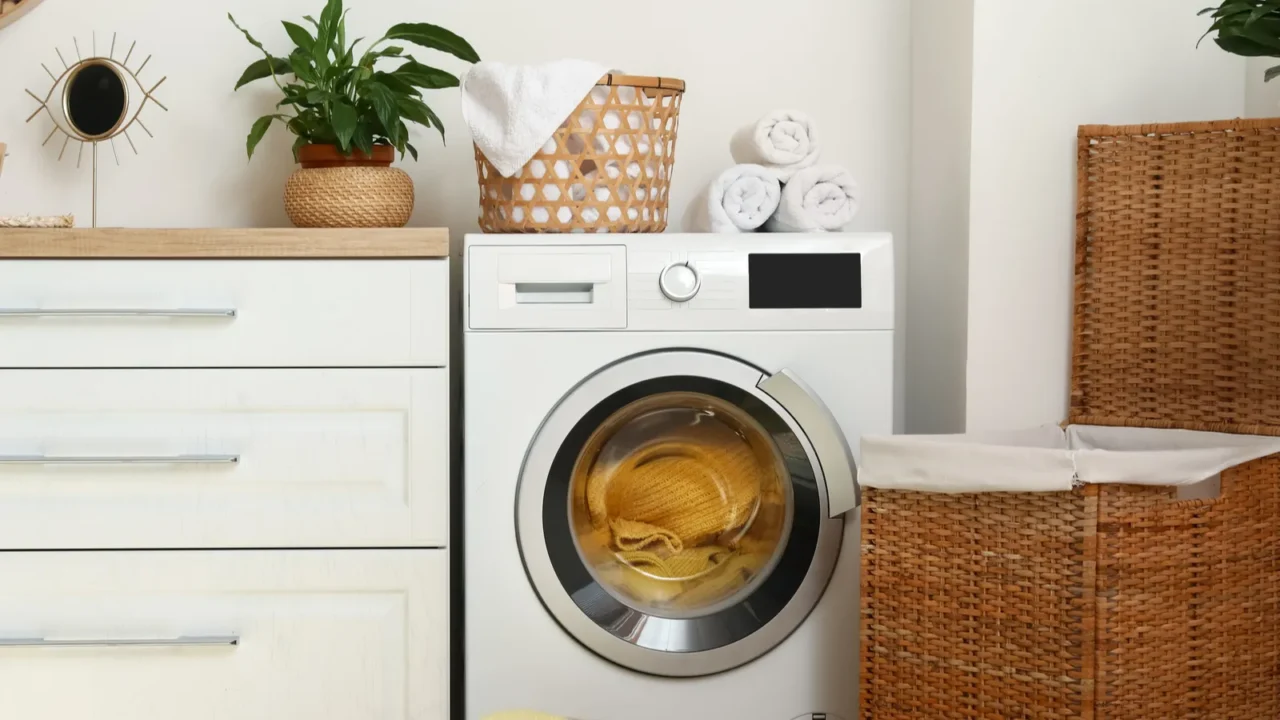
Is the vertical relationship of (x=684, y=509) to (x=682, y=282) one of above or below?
below

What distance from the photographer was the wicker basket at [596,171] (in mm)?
1505

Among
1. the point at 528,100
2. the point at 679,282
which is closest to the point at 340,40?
the point at 528,100

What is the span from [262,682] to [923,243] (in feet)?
4.44

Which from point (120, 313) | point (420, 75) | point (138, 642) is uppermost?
point (420, 75)

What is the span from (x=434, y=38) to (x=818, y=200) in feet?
2.17

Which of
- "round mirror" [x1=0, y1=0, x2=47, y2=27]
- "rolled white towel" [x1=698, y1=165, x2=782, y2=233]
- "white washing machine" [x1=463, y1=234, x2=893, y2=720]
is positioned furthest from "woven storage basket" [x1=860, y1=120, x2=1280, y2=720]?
"round mirror" [x1=0, y1=0, x2=47, y2=27]

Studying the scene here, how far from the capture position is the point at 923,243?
1.95 meters

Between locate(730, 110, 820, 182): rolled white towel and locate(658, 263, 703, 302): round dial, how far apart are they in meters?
0.25

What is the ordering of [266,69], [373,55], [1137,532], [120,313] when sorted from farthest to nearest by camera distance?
[266,69], [373,55], [120,313], [1137,532]

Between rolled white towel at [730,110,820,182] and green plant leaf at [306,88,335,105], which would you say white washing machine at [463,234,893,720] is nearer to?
rolled white towel at [730,110,820,182]

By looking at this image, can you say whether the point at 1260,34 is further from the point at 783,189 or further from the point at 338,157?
the point at 338,157

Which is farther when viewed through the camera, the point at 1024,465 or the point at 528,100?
the point at 528,100

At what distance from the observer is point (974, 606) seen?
1300 mm

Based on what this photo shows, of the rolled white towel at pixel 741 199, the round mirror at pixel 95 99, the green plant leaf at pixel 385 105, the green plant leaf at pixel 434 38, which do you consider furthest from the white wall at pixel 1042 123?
the round mirror at pixel 95 99
